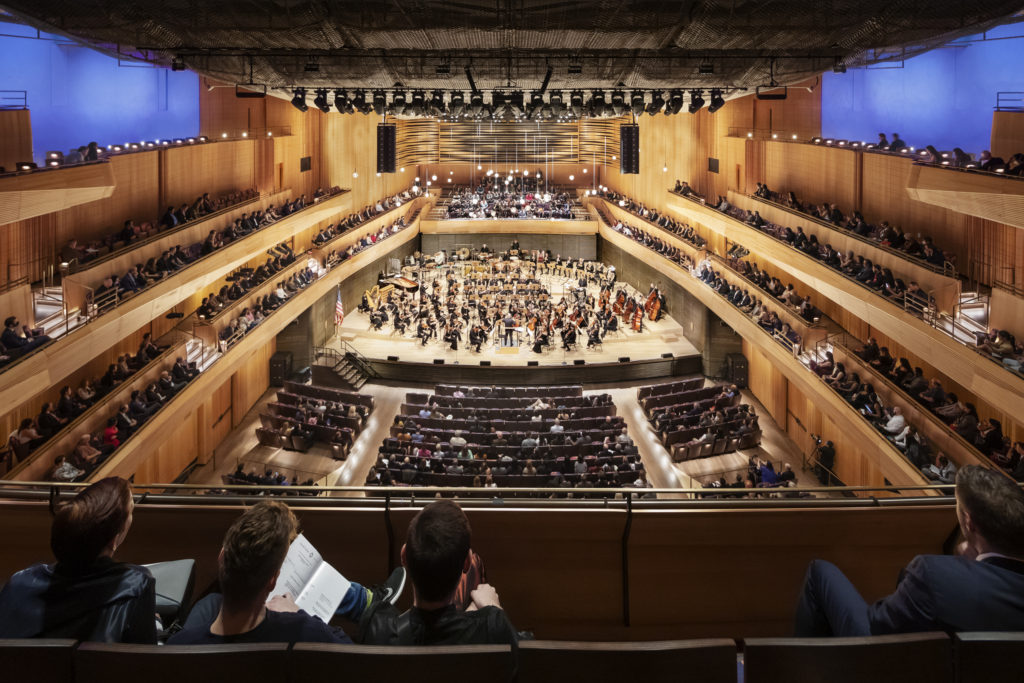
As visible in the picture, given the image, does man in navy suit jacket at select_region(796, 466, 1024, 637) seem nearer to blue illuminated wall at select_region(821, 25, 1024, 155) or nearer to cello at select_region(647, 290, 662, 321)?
blue illuminated wall at select_region(821, 25, 1024, 155)

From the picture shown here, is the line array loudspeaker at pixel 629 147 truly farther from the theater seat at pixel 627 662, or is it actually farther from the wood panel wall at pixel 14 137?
the theater seat at pixel 627 662

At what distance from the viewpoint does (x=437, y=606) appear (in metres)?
1.87

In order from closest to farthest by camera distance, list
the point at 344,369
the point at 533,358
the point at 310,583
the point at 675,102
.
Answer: the point at 310,583
the point at 675,102
the point at 344,369
the point at 533,358

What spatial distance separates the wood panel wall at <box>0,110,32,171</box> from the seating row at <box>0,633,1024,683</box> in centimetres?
1082

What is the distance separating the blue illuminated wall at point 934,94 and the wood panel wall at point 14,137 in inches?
606

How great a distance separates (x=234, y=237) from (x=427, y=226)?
15987 mm

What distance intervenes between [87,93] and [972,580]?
622 inches

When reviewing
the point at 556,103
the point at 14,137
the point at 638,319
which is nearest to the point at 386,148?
the point at 556,103

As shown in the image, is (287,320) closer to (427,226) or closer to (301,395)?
(301,395)

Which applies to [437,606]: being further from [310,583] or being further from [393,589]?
[310,583]

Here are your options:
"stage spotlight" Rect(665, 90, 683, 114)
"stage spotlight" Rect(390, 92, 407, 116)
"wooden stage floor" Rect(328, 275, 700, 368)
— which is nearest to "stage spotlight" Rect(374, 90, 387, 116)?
"stage spotlight" Rect(390, 92, 407, 116)

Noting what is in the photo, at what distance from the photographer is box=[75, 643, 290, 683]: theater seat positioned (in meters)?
1.69

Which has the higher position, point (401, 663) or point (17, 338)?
point (17, 338)

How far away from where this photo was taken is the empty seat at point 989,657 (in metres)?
1.72
